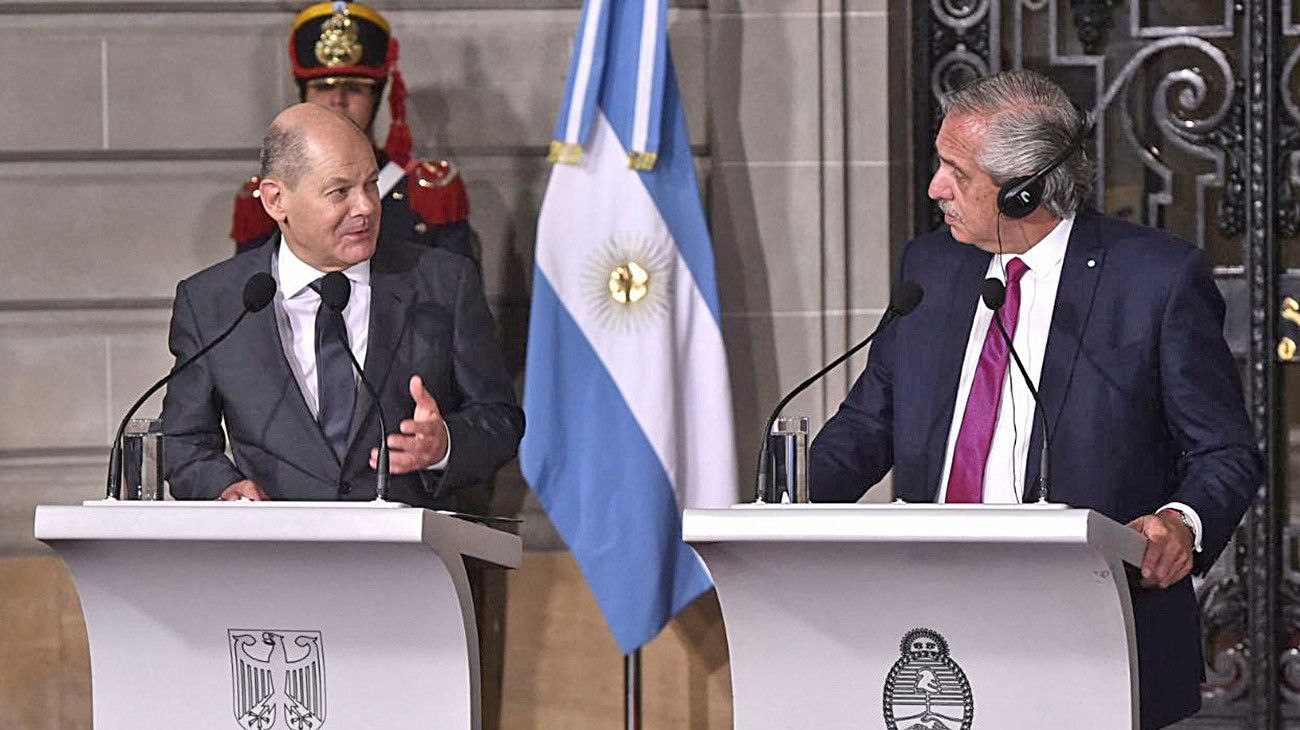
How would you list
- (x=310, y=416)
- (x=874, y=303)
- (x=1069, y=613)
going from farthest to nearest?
(x=874, y=303) < (x=310, y=416) < (x=1069, y=613)

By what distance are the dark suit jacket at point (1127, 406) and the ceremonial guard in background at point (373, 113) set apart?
1.99 meters

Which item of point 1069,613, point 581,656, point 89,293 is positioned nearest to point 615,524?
point 581,656

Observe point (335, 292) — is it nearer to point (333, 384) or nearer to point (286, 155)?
point (333, 384)

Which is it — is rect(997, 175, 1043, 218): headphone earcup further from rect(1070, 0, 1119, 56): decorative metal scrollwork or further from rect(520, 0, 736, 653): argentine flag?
rect(1070, 0, 1119, 56): decorative metal scrollwork

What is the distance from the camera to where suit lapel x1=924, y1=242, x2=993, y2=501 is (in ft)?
11.9

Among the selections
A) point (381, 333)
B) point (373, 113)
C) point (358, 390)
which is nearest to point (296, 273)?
point (381, 333)

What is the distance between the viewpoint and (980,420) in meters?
3.54

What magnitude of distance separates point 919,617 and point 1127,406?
767 mm

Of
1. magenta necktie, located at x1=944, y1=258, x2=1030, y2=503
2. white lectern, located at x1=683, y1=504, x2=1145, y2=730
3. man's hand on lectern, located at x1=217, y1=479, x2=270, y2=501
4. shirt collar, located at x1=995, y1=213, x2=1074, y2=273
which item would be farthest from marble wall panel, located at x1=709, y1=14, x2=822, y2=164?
white lectern, located at x1=683, y1=504, x2=1145, y2=730

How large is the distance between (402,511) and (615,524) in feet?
8.24

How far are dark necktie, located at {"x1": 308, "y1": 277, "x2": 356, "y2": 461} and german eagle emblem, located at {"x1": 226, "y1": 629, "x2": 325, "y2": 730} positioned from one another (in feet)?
2.44

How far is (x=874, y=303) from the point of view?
5.94 m

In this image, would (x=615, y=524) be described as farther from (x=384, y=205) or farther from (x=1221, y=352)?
(x=1221, y=352)

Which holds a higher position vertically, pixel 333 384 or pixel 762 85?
pixel 762 85
